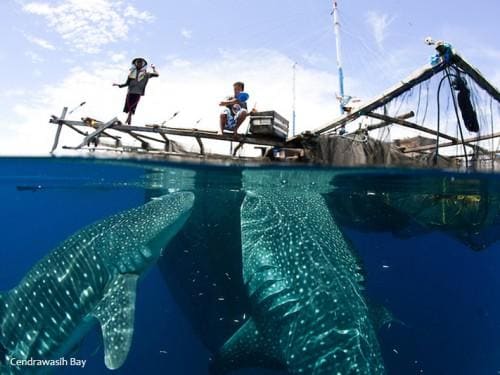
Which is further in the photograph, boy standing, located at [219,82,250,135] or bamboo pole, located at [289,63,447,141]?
boy standing, located at [219,82,250,135]

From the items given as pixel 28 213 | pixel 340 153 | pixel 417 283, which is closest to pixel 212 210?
pixel 340 153

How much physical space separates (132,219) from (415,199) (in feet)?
30.9

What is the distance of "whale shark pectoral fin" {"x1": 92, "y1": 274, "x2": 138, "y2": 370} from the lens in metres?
4.46

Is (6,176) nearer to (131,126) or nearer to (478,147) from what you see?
(131,126)

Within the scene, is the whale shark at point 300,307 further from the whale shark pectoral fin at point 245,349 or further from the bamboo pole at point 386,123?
the bamboo pole at point 386,123

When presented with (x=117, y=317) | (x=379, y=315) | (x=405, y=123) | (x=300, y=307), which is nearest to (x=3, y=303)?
(x=117, y=317)

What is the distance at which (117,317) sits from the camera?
187 inches

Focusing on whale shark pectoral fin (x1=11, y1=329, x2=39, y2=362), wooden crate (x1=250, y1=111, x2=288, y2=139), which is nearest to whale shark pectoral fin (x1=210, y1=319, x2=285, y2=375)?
whale shark pectoral fin (x1=11, y1=329, x2=39, y2=362)

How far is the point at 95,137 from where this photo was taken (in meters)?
9.45

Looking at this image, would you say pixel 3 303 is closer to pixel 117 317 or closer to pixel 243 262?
pixel 117 317

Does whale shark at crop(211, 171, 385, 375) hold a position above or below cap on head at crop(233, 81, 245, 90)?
below

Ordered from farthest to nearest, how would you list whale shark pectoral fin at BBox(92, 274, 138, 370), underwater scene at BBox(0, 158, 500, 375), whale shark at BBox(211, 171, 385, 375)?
underwater scene at BBox(0, 158, 500, 375)
whale shark at BBox(211, 171, 385, 375)
whale shark pectoral fin at BBox(92, 274, 138, 370)

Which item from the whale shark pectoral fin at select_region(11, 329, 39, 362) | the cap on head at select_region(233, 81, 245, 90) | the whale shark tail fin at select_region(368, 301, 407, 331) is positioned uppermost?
the cap on head at select_region(233, 81, 245, 90)

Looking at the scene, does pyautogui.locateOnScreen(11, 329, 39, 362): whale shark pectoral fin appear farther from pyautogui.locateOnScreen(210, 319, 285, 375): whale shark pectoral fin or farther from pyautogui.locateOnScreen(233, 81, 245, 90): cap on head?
pyautogui.locateOnScreen(233, 81, 245, 90): cap on head
